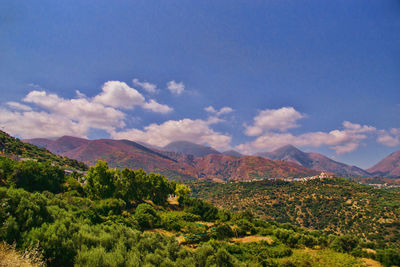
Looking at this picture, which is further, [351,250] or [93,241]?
[351,250]

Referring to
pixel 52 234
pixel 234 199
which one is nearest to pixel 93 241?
pixel 52 234

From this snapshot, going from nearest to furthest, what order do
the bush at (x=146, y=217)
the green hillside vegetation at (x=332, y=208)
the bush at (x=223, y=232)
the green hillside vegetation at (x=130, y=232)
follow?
the green hillside vegetation at (x=130, y=232), the bush at (x=146, y=217), the bush at (x=223, y=232), the green hillside vegetation at (x=332, y=208)

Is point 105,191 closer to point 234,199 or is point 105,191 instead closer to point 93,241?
point 93,241

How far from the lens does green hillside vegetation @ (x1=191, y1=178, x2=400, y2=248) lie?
61162 millimetres

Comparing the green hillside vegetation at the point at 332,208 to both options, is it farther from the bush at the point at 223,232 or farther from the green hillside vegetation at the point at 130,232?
the bush at the point at 223,232

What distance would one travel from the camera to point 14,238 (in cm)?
934

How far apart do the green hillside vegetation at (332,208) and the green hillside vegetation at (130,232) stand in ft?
102

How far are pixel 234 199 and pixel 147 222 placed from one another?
91.1 metres

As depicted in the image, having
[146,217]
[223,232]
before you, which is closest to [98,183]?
[146,217]

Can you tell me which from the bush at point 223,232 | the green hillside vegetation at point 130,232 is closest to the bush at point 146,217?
the green hillside vegetation at point 130,232

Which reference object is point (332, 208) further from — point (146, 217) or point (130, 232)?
point (130, 232)

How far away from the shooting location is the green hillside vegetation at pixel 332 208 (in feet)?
201

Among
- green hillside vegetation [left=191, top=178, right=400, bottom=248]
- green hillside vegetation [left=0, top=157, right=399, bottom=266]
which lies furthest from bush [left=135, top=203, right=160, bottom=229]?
green hillside vegetation [left=191, top=178, right=400, bottom=248]

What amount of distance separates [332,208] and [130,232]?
98992 mm
